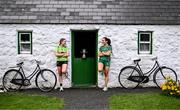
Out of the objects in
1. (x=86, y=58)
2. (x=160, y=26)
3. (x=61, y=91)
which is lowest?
(x=61, y=91)

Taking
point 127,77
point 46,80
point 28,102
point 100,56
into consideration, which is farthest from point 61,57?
point 28,102

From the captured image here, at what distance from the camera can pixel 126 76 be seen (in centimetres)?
1850

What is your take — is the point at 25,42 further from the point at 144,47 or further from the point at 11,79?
the point at 144,47

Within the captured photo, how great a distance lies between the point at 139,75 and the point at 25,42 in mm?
4881

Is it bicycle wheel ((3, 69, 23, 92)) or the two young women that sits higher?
the two young women

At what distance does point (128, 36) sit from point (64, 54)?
2788 millimetres

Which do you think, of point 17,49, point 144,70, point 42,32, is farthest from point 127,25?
point 17,49

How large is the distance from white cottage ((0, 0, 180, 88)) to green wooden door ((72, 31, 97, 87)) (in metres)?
0.04

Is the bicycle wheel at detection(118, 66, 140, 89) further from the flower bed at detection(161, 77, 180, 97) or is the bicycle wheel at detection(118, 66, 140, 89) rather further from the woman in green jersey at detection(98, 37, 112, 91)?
the flower bed at detection(161, 77, 180, 97)

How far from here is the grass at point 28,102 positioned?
1434cm

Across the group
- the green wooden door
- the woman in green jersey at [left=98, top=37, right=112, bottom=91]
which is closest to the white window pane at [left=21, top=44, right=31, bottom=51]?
the green wooden door

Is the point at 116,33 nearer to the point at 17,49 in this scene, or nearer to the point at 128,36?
the point at 128,36

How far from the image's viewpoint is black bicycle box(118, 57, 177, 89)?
60.1 ft

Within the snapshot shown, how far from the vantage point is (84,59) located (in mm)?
18891
